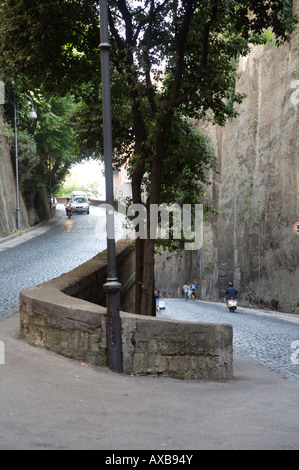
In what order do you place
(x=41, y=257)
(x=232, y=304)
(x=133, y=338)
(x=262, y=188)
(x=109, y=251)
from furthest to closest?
(x=262, y=188) < (x=232, y=304) < (x=41, y=257) < (x=109, y=251) < (x=133, y=338)

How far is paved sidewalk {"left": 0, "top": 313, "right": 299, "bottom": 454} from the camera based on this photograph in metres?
4.07

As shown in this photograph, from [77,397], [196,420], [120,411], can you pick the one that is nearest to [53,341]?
[77,397]

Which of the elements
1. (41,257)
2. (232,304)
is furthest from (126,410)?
(232,304)

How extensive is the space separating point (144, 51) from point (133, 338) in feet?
19.4

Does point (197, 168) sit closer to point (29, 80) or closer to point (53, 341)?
point (29, 80)

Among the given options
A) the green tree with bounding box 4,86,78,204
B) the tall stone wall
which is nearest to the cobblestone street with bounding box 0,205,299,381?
the tall stone wall

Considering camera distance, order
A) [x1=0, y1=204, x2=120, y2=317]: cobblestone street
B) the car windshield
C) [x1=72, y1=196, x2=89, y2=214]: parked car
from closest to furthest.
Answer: [x1=0, y1=204, x2=120, y2=317]: cobblestone street → [x1=72, y1=196, x2=89, y2=214]: parked car → the car windshield

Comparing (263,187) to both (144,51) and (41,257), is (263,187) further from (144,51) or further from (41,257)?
(144,51)

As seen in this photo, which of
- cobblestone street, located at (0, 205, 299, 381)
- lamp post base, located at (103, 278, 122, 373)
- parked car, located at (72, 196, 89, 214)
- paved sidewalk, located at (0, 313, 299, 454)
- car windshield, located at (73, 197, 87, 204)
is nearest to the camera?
paved sidewalk, located at (0, 313, 299, 454)

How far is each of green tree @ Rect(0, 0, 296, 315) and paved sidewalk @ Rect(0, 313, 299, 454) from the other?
12.4ft

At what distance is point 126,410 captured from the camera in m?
5.16

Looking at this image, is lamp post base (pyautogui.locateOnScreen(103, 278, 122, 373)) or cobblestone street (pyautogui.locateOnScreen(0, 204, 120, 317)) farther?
cobblestone street (pyautogui.locateOnScreen(0, 204, 120, 317))

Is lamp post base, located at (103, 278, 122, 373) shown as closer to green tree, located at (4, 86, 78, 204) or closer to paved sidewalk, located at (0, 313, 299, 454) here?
paved sidewalk, located at (0, 313, 299, 454)
